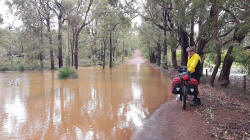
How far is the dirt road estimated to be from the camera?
4086mm

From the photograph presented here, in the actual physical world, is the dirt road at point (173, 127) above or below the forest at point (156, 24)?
below

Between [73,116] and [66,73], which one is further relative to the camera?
[66,73]

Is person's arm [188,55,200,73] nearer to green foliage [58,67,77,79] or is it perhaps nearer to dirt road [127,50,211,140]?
dirt road [127,50,211,140]

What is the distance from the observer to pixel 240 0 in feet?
22.1

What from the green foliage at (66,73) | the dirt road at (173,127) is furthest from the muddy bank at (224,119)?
the green foliage at (66,73)

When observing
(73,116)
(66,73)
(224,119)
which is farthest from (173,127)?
(66,73)

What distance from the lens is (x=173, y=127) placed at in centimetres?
459

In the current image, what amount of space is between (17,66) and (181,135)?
24558 mm

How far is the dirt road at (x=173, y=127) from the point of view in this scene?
13.4 ft

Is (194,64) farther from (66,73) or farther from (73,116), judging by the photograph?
(66,73)

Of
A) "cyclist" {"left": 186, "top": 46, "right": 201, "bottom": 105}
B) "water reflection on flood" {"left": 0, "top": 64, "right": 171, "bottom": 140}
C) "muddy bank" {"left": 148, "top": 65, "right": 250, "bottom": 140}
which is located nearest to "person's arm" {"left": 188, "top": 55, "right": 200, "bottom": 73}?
"cyclist" {"left": 186, "top": 46, "right": 201, "bottom": 105}

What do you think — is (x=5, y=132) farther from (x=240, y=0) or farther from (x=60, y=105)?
(x=240, y=0)

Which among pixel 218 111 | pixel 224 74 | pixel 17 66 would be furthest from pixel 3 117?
pixel 17 66

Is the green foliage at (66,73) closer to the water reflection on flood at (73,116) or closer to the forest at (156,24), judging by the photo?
the forest at (156,24)
